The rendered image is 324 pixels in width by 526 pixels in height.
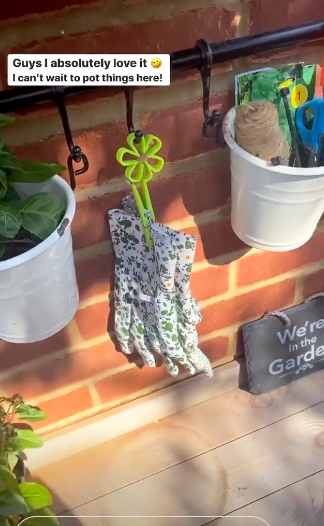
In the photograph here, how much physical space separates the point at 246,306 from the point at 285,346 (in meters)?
0.13

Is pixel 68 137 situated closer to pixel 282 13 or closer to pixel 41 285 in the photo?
pixel 41 285

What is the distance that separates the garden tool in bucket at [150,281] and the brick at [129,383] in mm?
94

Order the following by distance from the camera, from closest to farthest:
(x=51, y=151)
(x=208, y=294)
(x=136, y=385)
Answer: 1. (x=51, y=151)
2. (x=208, y=294)
3. (x=136, y=385)

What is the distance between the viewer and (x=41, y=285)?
0.58 metres

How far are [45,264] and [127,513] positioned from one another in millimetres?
566

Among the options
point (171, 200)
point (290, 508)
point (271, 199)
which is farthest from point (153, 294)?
point (290, 508)

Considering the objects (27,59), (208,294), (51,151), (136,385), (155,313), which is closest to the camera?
(27,59)

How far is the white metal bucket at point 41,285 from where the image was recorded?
0.54m

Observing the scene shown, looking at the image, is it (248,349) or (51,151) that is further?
(248,349)

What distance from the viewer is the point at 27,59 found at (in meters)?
0.53

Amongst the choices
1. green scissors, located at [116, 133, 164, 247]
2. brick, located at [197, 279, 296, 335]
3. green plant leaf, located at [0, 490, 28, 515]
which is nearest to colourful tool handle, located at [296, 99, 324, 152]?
green scissors, located at [116, 133, 164, 247]

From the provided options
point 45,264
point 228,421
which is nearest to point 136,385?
point 228,421

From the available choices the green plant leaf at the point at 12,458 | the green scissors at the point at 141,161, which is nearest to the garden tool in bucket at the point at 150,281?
the green scissors at the point at 141,161

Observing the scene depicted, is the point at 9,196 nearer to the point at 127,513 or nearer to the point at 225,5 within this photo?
the point at 225,5
